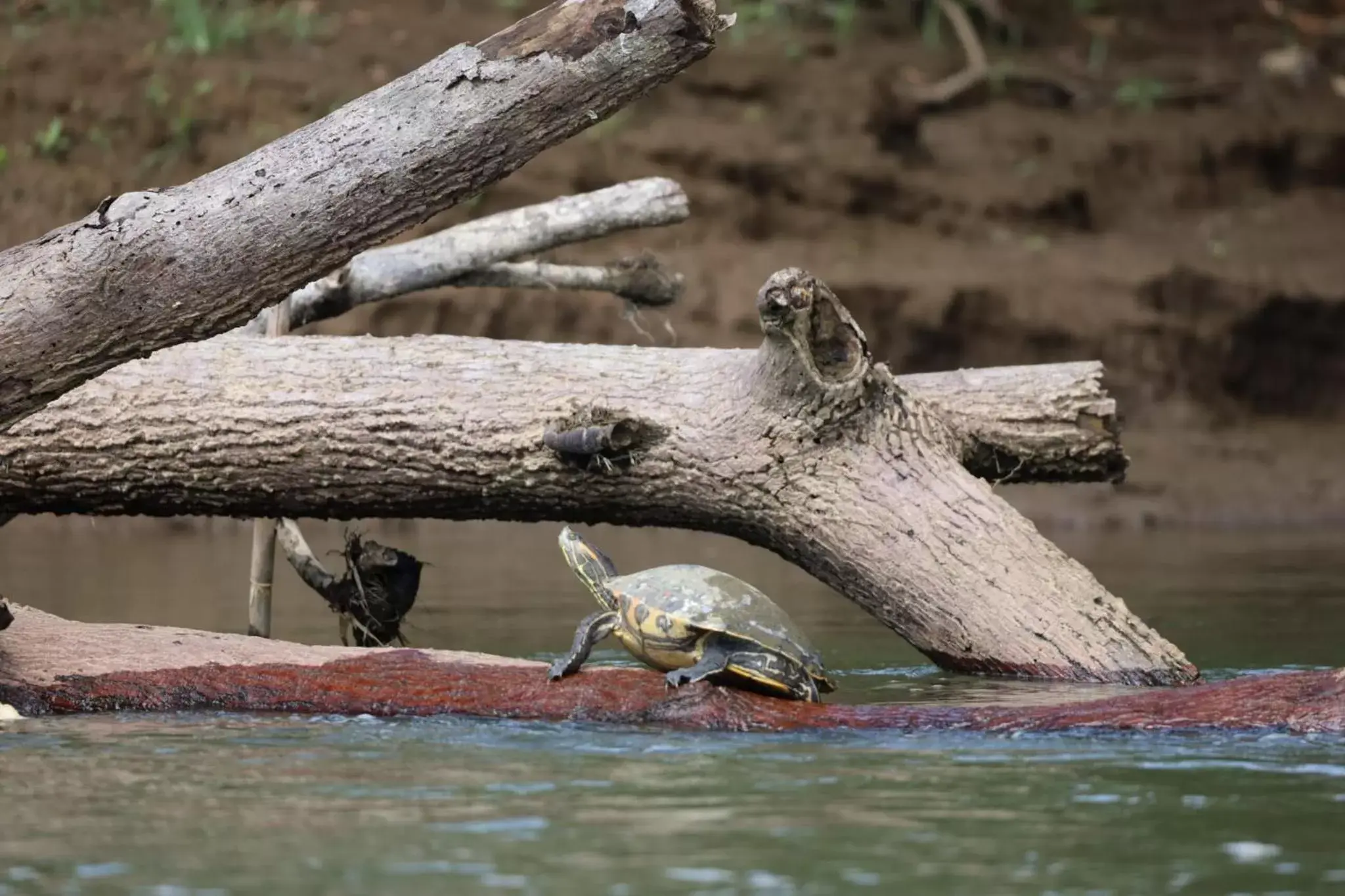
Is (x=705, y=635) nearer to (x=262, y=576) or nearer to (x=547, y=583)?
(x=262, y=576)

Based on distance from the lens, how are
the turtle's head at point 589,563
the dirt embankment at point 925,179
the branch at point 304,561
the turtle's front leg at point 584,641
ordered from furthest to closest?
the dirt embankment at point 925,179 < the branch at point 304,561 < the turtle's head at point 589,563 < the turtle's front leg at point 584,641

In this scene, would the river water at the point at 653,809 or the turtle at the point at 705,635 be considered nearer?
the river water at the point at 653,809

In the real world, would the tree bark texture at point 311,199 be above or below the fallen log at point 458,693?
above

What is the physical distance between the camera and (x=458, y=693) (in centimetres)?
433

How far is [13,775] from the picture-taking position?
3.66m

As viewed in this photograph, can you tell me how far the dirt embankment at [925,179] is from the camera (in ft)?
45.4

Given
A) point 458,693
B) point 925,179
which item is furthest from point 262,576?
point 925,179

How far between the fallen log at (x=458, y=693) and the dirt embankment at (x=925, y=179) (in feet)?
28.3

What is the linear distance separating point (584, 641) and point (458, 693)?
1.11 ft

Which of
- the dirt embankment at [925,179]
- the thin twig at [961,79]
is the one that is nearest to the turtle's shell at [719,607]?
the dirt embankment at [925,179]

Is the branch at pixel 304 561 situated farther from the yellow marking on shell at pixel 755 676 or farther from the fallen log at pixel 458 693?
the yellow marking on shell at pixel 755 676

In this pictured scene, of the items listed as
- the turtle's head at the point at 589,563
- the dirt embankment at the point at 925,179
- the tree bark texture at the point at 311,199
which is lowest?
the turtle's head at the point at 589,563

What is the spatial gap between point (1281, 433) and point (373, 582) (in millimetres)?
9444

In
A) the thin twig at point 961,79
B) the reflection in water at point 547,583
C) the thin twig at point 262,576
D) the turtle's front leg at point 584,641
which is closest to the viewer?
the turtle's front leg at point 584,641
